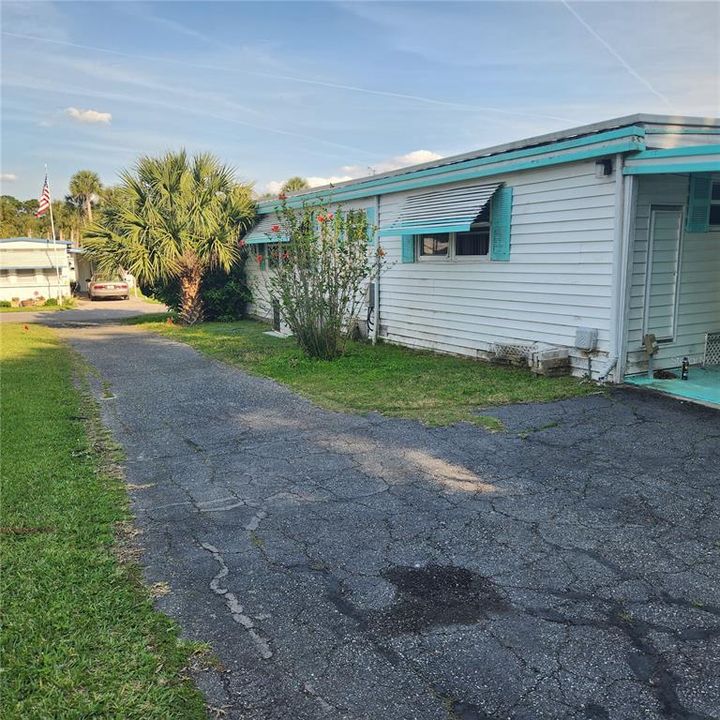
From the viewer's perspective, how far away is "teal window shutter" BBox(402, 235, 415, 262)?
10.3 metres

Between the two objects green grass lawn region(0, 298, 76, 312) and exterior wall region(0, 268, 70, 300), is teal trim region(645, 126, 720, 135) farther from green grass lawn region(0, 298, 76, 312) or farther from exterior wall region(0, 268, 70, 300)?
exterior wall region(0, 268, 70, 300)

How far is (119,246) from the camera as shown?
1466cm

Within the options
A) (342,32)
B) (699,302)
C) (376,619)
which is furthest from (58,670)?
(342,32)

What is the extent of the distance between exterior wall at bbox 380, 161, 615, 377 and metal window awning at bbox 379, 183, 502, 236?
44 centimetres

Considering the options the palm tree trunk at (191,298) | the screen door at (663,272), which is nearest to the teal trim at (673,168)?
the screen door at (663,272)

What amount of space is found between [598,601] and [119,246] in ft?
47.1

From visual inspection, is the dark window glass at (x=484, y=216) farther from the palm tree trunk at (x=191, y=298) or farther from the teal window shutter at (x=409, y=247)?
the palm tree trunk at (x=191, y=298)

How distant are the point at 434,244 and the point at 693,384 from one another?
15.2 feet

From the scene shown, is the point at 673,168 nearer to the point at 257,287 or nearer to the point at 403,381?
the point at 403,381

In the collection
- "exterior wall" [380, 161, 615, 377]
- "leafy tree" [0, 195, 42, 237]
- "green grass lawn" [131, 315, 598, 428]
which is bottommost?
"green grass lawn" [131, 315, 598, 428]

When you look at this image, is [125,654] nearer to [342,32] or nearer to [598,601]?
[598,601]

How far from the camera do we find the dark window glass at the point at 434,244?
967cm

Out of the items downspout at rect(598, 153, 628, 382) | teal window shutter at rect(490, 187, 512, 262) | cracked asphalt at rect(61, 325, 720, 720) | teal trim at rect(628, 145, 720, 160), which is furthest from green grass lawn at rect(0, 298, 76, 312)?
teal trim at rect(628, 145, 720, 160)

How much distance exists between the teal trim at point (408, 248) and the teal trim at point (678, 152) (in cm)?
436
